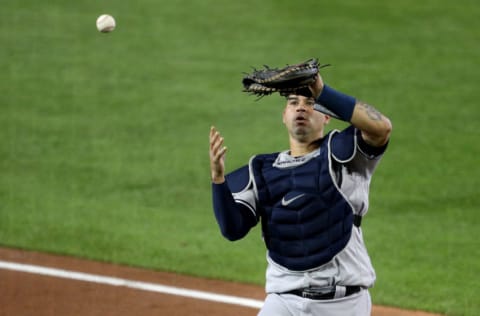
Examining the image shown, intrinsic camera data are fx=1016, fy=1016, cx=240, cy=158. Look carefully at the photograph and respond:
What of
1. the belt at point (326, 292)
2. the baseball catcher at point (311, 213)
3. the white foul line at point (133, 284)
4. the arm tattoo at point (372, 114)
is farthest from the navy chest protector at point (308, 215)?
the white foul line at point (133, 284)

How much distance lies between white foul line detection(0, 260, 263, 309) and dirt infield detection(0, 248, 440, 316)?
0.05 meters

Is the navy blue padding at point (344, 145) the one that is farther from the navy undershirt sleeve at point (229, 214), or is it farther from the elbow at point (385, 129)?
the navy undershirt sleeve at point (229, 214)

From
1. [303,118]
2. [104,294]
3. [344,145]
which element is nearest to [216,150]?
[303,118]

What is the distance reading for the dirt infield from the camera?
26.0ft

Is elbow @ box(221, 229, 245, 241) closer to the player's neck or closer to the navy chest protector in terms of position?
the navy chest protector

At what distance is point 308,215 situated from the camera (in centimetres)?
550

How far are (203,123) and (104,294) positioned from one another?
5225 mm

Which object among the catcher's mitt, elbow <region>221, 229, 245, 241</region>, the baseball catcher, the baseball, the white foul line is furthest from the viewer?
the white foul line

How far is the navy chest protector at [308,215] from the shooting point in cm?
549

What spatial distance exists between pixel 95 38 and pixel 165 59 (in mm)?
1541

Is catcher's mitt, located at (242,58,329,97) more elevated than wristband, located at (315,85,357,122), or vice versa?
catcher's mitt, located at (242,58,329,97)

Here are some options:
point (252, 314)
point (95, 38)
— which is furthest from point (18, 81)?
point (252, 314)

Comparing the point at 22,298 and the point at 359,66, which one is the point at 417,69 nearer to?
the point at 359,66

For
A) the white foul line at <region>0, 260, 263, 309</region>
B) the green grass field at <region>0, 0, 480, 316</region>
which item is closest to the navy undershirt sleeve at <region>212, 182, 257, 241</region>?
the white foul line at <region>0, 260, 263, 309</region>
